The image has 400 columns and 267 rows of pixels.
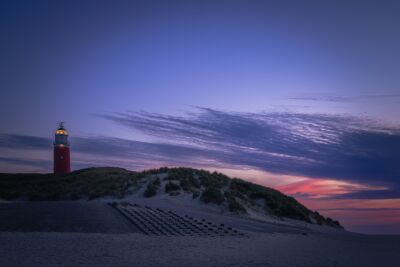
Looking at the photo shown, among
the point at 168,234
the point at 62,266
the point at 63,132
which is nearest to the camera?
the point at 62,266

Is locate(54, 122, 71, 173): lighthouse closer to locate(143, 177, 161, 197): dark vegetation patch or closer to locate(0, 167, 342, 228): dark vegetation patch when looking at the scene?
locate(0, 167, 342, 228): dark vegetation patch

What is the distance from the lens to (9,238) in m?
13.4

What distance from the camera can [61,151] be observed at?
5694 centimetres

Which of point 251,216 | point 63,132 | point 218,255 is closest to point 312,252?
point 218,255

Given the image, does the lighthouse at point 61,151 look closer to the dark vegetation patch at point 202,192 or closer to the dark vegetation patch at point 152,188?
the dark vegetation patch at point 202,192

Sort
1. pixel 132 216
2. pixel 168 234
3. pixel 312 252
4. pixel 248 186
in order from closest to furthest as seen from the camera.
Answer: pixel 312 252 → pixel 168 234 → pixel 132 216 → pixel 248 186

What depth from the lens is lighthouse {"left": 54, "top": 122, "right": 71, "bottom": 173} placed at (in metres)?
56.6

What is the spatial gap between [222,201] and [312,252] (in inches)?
517

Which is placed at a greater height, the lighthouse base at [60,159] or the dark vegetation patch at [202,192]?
the lighthouse base at [60,159]

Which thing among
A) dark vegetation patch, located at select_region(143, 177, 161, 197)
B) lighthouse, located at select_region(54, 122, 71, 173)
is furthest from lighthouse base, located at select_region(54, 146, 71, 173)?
dark vegetation patch, located at select_region(143, 177, 161, 197)

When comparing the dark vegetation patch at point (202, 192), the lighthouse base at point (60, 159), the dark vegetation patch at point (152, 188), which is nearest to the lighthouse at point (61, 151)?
the lighthouse base at point (60, 159)

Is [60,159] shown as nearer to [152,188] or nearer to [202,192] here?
[152,188]

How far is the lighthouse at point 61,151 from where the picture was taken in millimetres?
56625

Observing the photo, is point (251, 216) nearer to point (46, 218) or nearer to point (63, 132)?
point (46, 218)
